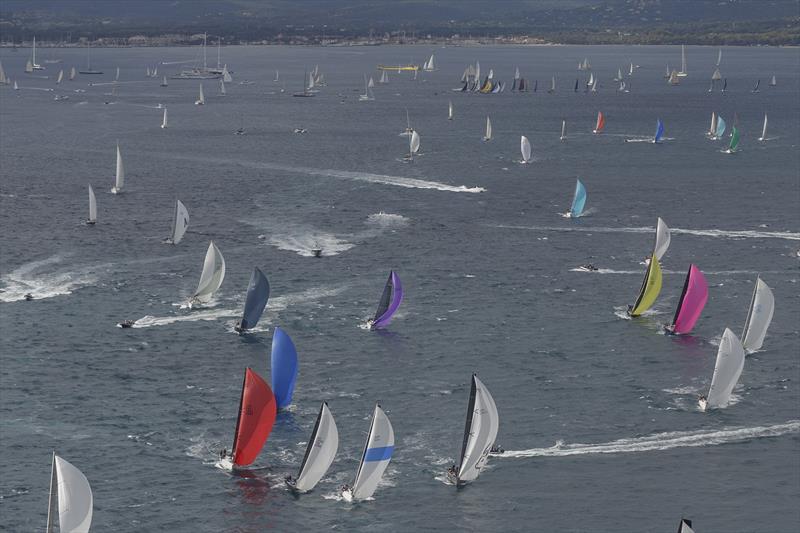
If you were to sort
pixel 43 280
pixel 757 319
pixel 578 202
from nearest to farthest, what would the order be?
pixel 757 319 → pixel 43 280 → pixel 578 202

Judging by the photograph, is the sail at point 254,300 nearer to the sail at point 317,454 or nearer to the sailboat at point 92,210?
the sail at point 317,454

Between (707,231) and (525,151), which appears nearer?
(707,231)

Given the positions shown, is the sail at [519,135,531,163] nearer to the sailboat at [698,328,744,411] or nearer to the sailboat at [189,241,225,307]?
the sailboat at [189,241,225,307]

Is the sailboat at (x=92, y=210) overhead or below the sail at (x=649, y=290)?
below

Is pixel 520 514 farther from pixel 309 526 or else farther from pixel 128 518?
pixel 128 518

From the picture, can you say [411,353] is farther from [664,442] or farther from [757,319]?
[757,319]

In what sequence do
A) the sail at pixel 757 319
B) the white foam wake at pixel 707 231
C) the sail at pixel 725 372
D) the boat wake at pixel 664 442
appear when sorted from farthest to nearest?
the white foam wake at pixel 707 231
the sail at pixel 757 319
the sail at pixel 725 372
the boat wake at pixel 664 442

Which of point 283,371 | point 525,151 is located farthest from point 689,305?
point 525,151

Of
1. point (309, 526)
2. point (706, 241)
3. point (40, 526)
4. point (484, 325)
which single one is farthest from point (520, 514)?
point (706, 241)

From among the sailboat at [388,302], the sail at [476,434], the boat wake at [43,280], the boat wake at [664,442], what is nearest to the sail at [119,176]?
the boat wake at [43,280]

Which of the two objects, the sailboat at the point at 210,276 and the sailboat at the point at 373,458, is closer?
the sailboat at the point at 373,458
